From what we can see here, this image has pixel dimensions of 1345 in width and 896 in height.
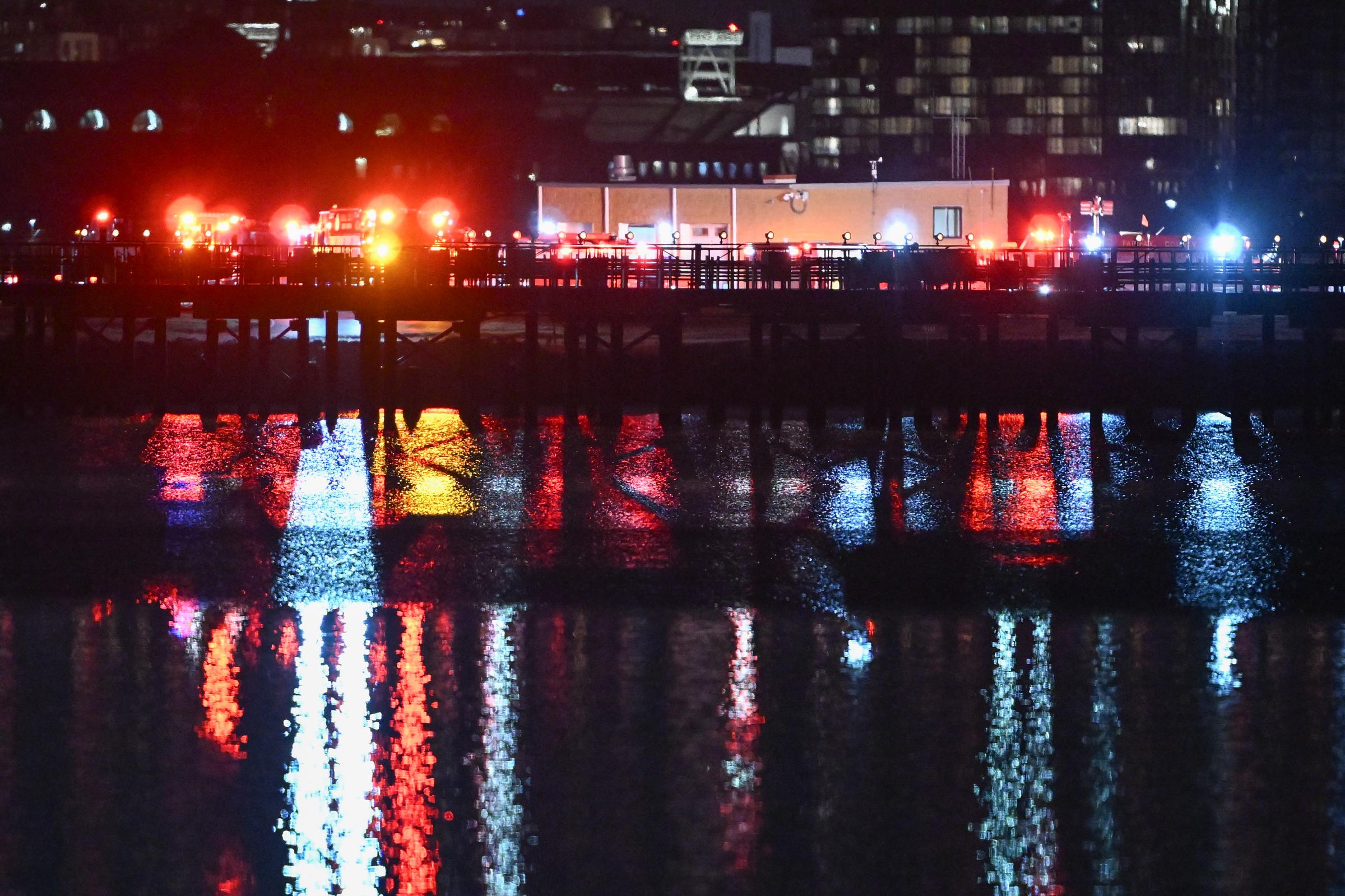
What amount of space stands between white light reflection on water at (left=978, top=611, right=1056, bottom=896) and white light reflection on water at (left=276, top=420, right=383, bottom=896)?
14.3 ft

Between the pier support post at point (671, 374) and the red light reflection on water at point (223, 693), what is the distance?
1847 centimetres

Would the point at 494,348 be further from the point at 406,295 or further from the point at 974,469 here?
the point at 974,469

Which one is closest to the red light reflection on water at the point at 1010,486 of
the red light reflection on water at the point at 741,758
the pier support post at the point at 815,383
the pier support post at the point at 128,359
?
the pier support post at the point at 815,383

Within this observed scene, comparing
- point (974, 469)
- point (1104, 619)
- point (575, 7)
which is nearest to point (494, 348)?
point (974, 469)

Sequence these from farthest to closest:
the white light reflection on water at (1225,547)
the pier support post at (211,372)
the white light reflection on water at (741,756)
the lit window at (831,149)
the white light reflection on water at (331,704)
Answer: the lit window at (831,149) < the pier support post at (211,372) < the white light reflection on water at (1225,547) < the white light reflection on water at (741,756) < the white light reflection on water at (331,704)

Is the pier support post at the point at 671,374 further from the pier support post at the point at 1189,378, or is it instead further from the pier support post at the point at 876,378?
the pier support post at the point at 1189,378

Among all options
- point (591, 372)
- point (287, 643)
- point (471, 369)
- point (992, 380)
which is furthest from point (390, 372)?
point (287, 643)

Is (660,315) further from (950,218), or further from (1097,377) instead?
(950,218)

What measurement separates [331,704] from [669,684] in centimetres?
312

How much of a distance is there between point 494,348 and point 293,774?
125ft

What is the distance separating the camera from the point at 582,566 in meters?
22.8

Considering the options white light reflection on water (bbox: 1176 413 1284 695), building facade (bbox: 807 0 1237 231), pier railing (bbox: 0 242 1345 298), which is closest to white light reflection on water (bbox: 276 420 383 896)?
white light reflection on water (bbox: 1176 413 1284 695)

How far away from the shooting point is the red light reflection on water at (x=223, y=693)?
15.1 m

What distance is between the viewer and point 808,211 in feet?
236
